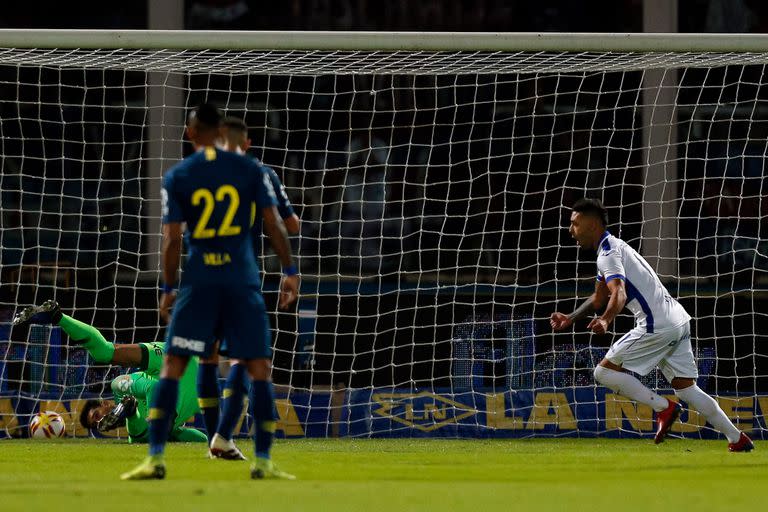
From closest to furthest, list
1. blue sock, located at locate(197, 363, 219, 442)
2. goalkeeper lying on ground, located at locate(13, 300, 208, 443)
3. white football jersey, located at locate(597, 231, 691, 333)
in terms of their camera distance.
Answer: blue sock, located at locate(197, 363, 219, 442), white football jersey, located at locate(597, 231, 691, 333), goalkeeper lying on ground, located at locate(13, 300, 208, 443)

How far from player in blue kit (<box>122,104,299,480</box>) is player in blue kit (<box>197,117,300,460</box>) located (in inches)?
28.2

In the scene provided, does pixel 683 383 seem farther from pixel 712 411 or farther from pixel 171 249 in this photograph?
pixel 171 249

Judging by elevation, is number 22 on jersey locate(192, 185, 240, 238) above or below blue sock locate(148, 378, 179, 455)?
above

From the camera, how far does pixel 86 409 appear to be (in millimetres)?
10305

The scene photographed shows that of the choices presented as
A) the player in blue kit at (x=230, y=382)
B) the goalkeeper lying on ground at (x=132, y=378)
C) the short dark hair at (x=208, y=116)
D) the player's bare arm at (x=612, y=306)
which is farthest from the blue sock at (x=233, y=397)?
the player's bare arm at (x=612, y=306)

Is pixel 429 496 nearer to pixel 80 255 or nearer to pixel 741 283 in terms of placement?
pixel 741 283

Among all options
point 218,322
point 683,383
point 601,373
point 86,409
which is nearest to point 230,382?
point 218,322

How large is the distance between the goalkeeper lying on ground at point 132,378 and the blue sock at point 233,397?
178 cm

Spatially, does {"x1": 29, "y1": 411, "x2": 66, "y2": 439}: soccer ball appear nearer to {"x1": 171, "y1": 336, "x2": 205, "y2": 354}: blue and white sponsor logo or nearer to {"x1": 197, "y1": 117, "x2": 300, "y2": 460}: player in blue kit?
{"x1": 197, "y1": 117, "x2": 300, "y2": 460}: player in blue kit

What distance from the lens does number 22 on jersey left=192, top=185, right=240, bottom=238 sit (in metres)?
6.07

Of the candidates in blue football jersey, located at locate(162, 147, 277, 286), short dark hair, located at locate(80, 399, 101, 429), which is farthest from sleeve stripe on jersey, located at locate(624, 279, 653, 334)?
short dark hair, located at locate(80, 399, 101, 429)

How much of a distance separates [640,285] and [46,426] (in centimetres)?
417

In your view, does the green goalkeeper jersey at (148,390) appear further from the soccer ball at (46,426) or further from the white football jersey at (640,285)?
the white football jersey at (640,285)

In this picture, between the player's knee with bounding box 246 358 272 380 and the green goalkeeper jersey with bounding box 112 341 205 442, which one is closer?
the player's knee with bounding box 246 358 272 380
